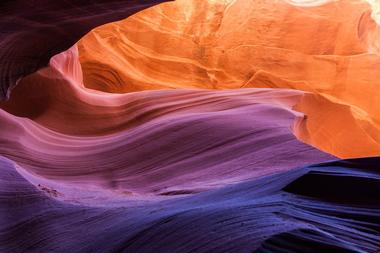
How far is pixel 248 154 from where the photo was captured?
2932 mm

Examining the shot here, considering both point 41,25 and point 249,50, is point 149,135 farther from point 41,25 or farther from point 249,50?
point 249,50

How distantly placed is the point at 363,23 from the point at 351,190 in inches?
242

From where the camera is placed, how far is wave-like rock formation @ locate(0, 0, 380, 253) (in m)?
1.48

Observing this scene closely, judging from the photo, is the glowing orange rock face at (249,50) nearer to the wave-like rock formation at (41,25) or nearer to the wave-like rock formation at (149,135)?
the wave-like rock formation at (149,135)

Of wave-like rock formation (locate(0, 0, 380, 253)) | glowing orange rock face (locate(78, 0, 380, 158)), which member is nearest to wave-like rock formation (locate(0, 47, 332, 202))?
wave-like rock formation (locate(0, 0, 380, 253))

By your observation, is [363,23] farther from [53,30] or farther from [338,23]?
[53,30]

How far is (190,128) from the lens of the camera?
3.44m

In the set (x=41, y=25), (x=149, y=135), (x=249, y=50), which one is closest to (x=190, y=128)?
(x=149, y=135)

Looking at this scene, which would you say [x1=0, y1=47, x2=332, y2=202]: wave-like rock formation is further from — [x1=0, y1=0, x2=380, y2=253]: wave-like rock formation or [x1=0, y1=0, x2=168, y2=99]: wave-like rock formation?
[x1=0, y1=0, x2=168, y2=99]: wave-like rock formation

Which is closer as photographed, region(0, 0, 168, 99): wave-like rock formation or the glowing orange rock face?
region(0, 0, 168, 99): wave-like rock formation

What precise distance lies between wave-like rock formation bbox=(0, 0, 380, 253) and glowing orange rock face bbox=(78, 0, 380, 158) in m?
0.02

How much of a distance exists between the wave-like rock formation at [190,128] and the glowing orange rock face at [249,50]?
0.02 metres

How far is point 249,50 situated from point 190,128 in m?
3.83

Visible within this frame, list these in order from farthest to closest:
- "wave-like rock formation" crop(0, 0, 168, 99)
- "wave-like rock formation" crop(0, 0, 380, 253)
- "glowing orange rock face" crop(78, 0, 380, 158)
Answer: "glowing orange rock face" crop(78, 0, 380, 158), "wave-like rock formation" crop(0, 0, 168, 99), "wave-like rock formation" crop(0, 0, 380, 253)
